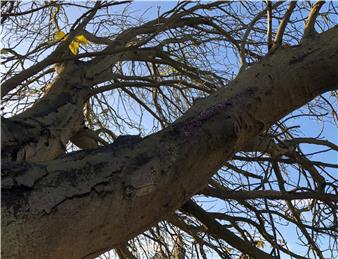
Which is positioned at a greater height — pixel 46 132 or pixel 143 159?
pixel 46 132

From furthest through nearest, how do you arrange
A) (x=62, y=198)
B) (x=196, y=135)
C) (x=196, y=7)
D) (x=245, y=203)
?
(x=196, y=7)
(x=245, y=203)
(x=196, y=135)
(x=62, y=198)

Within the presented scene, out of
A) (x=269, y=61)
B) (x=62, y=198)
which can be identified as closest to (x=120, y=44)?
(x=269, y=61)

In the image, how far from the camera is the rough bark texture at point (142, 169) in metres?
1.36

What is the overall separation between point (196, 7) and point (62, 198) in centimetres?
264

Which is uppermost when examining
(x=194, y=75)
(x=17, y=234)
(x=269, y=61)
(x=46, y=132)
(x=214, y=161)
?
(x=194, y=75)

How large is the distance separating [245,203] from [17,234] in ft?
7.37

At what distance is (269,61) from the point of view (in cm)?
202

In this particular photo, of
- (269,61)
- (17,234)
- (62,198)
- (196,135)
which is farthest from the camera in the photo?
(269,61)

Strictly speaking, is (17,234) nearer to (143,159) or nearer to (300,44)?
(143,159)

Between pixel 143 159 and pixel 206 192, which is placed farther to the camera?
pixel 206 192

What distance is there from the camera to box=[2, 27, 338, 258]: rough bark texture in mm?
1359

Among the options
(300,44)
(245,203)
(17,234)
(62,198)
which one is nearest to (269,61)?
(300,44)

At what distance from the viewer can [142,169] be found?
1.57 meters

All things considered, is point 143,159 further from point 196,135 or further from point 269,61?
point 269,61
